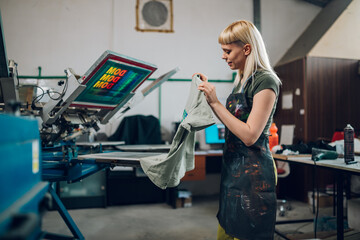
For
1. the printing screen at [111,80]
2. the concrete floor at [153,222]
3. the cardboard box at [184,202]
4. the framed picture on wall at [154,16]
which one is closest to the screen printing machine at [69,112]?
the printing screen at [111,80]

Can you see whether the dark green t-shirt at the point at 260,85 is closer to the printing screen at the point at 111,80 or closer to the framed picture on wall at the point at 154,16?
the printing screen at the point at 111,80

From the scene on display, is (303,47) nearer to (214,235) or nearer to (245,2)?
(245,2)

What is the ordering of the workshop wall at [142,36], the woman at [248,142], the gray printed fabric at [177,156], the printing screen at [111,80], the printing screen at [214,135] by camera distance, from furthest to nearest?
the printing screen at [214,135]
the workshop wall at [142,36]
the printing screen at [111,80]
the gray printed fabric at [177,156]
the woman at [248,142]

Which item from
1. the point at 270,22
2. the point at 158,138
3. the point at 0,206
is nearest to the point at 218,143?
the point at 158,138

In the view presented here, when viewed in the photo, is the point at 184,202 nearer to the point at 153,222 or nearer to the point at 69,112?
the point at 153,222

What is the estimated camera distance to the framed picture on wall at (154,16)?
4.44 meters

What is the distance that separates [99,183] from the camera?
379 cm

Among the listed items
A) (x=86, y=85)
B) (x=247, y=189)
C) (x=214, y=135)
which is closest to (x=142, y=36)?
(x=214, y=135)

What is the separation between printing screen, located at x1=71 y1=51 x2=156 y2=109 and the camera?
1.52 metres

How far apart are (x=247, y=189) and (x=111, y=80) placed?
0.93m

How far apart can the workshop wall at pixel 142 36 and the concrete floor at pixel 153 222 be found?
1.19m

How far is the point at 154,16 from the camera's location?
448cm

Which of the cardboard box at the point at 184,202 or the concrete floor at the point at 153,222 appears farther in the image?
the cardboard box at the point at 184,202

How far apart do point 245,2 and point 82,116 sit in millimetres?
3816
